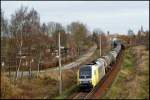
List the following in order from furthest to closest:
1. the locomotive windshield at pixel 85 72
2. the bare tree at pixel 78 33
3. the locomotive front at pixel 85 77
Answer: the bare tree at pixel 78 33, the locomotive windshield at pixel 85 72, the locomotive front at pixel 85 77

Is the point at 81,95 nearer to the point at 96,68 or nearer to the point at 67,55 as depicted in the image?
the point at 96,68

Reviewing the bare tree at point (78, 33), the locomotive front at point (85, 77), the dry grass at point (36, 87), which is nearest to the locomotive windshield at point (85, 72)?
the locomotive front at point (85, 77)

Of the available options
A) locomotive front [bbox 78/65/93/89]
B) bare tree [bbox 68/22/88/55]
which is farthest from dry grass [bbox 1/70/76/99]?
bare tree [bbox 68/22/88/55]

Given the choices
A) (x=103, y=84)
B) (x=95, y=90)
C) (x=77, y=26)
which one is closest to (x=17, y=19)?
(x=103, y=84)

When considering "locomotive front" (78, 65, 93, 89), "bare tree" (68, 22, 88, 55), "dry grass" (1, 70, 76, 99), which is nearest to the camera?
"locomotive front" (78, 65, 93, 89)

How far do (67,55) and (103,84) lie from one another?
57.5 m

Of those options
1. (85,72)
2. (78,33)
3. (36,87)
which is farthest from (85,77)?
(78,33)

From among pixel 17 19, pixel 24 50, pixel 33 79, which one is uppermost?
pixel 17 19

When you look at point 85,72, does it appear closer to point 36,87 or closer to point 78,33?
point 36,87

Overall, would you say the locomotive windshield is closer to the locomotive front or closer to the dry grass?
the locomotive front

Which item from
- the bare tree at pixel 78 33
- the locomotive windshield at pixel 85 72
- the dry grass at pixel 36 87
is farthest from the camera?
the bare tree at pixel 78 33

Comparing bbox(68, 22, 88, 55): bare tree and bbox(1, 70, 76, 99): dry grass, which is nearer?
bbox(1, 70, 76, 99): dry grass

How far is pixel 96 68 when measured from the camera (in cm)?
3947

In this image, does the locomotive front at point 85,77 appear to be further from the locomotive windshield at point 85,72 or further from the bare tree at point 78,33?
the bare tree at point 78,33
